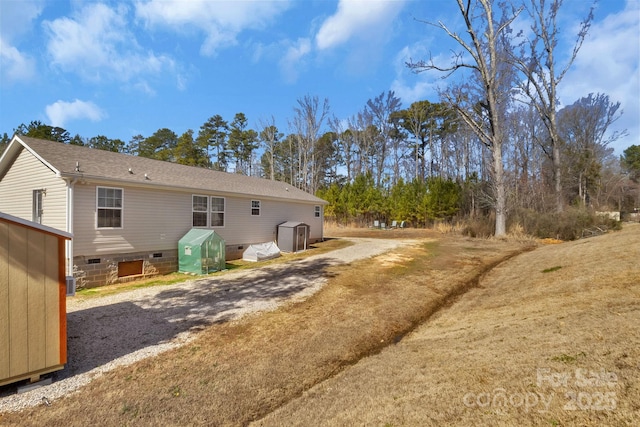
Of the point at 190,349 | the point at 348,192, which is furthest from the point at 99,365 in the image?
the point at 348,192

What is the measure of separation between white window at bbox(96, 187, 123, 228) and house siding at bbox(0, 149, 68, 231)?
0.74 m

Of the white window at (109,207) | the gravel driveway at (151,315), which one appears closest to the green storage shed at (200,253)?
the gravel driveway at (151,315)

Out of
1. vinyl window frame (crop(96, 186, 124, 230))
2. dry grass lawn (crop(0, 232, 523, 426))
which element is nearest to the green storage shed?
vinyl window frame (crop(96, 186, 124, 230))

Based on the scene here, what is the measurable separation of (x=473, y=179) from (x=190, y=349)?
26.3 metres

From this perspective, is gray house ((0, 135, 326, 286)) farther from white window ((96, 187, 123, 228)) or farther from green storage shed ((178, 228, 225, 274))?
green storage shed ((178, 228, 225, 274))

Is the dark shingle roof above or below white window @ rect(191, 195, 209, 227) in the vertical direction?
above

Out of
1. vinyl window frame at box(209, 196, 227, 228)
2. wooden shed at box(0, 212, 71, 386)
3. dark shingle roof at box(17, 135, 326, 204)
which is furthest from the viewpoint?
vinyl window frame at box(209, 196, 227, 228)

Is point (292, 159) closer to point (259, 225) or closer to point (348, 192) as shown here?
point (348, 192)

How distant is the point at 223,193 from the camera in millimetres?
11695

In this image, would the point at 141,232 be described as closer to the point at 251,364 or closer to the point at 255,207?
the point at 255,207

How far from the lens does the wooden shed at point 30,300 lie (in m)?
3.01

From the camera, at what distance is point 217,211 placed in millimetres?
11711

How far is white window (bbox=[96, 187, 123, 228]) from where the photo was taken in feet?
27.2

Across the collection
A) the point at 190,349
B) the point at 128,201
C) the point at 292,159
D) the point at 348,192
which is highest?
the point at 292,159
